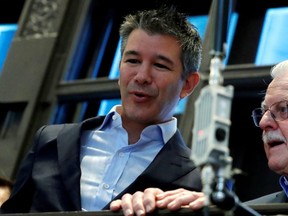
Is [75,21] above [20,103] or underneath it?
above

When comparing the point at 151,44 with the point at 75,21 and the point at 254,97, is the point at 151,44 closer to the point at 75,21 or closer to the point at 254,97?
the point at 254,97

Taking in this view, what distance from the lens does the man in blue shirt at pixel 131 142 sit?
2471 mm

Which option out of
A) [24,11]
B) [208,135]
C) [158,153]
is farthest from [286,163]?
[24,11]

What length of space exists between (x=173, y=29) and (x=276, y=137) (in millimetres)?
466

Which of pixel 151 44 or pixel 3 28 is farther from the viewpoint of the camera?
pixel 3 28

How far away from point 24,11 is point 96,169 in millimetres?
2657

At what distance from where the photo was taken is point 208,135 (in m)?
1.49

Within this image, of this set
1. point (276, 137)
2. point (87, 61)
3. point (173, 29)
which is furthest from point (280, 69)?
point (87, 61)

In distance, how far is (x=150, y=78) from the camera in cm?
261

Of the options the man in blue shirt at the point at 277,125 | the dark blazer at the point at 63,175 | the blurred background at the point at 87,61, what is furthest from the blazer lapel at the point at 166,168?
the blurred background at the point at 87,61

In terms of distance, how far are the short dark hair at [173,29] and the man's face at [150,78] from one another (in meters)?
0.02

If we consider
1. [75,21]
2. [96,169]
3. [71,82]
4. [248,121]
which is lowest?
[96,169]

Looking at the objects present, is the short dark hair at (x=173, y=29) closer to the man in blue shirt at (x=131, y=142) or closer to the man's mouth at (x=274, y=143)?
the man in blue shirt at (x=131, y=142)

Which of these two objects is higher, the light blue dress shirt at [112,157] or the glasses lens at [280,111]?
the glasses lens at [280,111]
